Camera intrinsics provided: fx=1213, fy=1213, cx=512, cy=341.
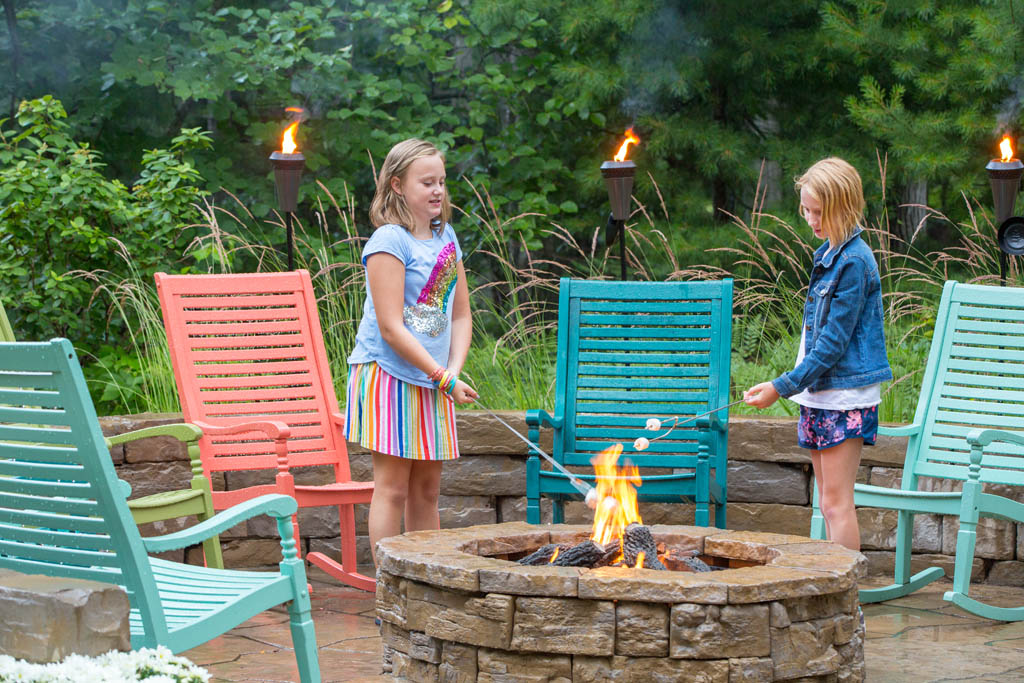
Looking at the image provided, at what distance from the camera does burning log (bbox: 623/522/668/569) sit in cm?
314

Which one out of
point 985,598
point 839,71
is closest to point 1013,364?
point 985,598

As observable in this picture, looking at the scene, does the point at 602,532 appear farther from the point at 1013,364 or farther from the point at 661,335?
the point at 1013,364

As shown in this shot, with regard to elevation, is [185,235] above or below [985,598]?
above

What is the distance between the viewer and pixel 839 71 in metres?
8.62

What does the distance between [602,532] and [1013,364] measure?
1928mm

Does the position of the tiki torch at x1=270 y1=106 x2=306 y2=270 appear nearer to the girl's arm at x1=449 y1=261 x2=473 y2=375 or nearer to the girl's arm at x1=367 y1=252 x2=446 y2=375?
the girl's arm at x1=449 y1=261 x2=473 y2=375

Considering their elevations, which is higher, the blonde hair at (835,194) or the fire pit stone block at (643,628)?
the blonde hair at (835,194)

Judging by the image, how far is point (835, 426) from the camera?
3.67 m

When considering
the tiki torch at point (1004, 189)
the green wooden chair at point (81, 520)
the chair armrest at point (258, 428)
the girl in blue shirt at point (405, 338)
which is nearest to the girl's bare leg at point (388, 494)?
the girl in blue shirt at point (405, 338)

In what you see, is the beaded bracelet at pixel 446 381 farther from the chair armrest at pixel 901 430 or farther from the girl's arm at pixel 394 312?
the chair armrest at pixel 901 430

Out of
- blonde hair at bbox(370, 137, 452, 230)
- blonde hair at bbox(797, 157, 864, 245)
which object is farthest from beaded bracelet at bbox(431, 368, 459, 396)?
blonde hair at bbox(797, 157, 864, 245)

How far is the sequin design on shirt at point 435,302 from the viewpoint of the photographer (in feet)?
12.2

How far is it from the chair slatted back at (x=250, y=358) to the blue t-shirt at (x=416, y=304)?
101 centimetres

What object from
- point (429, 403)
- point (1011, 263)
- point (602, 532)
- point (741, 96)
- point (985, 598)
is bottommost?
point (985, 598)
